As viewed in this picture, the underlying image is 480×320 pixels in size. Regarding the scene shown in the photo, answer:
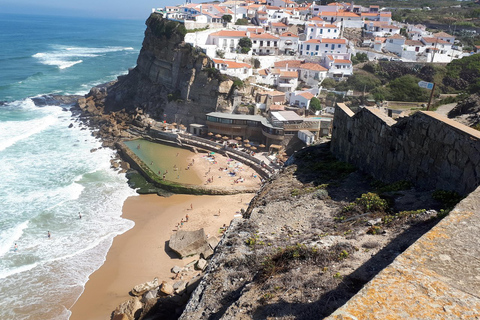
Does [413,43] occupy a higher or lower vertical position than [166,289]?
higher

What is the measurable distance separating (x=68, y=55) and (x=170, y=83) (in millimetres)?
54408

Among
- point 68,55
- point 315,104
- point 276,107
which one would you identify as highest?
point 315,104

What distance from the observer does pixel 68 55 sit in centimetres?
9156

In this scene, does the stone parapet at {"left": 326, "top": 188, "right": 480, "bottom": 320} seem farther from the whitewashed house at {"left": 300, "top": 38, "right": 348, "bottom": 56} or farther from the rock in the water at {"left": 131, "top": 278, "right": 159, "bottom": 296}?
the whitewashed house at {"left": 300, "top": 38, "right": 348, "bottom": 56}

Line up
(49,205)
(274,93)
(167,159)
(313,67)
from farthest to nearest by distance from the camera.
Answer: (313,67) → (274,93) → (167,159) → (49,205)

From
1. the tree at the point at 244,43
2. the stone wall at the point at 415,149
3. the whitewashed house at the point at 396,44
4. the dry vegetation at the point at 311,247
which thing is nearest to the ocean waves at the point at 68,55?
the tree at the point at 244,43

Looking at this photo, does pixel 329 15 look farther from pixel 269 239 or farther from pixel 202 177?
pixel 269 239

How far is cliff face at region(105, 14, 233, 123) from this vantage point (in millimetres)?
44406

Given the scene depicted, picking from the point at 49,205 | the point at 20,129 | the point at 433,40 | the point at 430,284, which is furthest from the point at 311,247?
the point at 433,40

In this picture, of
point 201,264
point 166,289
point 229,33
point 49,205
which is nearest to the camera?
point 166,289

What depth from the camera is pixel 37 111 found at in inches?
2057

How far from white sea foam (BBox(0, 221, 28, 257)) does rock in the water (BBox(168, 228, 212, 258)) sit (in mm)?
9568

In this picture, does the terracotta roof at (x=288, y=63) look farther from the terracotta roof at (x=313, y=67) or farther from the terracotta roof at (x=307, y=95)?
the terracotta roof at (x=307, y=95)

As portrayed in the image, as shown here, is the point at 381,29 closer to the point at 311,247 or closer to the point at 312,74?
the point at 312,74
